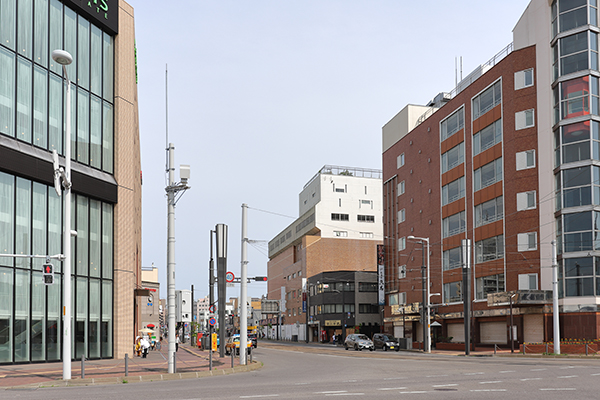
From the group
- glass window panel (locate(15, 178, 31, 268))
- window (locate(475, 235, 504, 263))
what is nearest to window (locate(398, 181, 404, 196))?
window (locate(475, 235, 504, 263))

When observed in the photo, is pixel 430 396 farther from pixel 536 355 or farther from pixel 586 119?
pixel 586 119

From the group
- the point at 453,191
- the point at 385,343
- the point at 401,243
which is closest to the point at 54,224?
the point at 385,343

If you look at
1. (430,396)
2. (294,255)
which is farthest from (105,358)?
(294,255)

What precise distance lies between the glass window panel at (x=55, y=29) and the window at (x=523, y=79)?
119ft

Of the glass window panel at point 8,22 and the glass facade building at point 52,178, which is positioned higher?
the glass window panel at point 8,22

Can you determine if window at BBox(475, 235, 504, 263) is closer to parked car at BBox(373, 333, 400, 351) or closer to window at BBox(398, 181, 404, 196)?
parked car at BBox(373, 333, 400, 351)

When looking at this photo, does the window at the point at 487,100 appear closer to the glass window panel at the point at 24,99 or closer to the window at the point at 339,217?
the glass window panel at the point at 24,99

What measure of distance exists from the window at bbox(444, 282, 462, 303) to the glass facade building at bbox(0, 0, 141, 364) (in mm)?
34990

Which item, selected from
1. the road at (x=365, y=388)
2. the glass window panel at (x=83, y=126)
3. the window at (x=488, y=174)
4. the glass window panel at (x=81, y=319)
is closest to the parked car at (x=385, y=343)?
the window at (x=488, y=174)

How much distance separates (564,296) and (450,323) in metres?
18.2

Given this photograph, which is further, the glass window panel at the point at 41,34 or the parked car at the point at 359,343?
the parked car at the point at 359,343

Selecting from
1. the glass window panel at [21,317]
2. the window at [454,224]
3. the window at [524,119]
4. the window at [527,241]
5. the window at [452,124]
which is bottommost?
the glass window panel at [21,317]

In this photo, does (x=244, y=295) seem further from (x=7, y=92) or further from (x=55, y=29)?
(x=55, y=29)

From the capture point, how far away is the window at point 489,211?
5546 cm
